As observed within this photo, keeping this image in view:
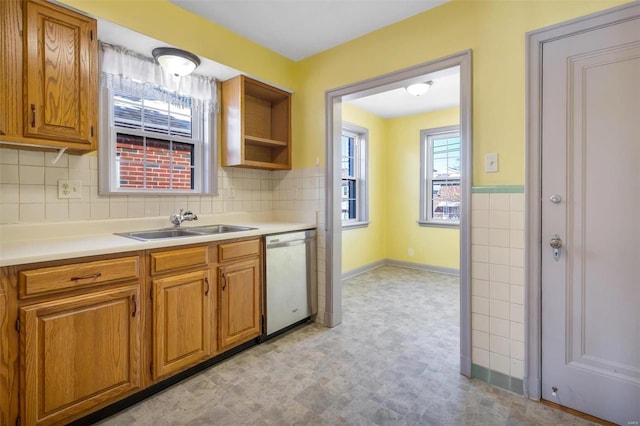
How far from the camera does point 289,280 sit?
2.65 metres

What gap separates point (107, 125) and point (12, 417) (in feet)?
5.72

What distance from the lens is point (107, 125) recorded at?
2184mm

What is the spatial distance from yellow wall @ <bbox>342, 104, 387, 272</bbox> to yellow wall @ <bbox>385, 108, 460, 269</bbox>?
124mm

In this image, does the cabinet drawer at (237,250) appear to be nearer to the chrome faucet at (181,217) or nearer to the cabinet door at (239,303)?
the cabinet door at (239,303)

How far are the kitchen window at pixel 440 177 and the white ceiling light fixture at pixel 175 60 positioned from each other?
374 centimetres

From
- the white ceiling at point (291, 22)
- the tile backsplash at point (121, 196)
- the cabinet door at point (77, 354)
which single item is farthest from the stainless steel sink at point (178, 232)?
the white ceiling at point (291, 22)

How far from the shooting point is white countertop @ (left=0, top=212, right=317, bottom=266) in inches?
56.7

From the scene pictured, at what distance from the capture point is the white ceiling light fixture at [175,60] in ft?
7.16

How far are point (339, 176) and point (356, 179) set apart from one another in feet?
6.66

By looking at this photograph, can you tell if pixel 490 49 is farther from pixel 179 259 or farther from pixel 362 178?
pixel 362 178

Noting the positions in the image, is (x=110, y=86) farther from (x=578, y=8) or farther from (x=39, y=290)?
(x=578, y=8)

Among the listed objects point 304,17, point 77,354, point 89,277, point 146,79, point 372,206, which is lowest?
point 77,354

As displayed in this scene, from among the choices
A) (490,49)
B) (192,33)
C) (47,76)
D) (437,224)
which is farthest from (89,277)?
(437,224)

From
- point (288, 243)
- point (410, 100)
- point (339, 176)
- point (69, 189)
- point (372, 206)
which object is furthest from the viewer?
point (372, 206)
